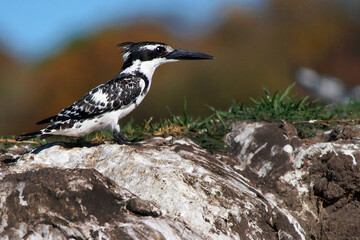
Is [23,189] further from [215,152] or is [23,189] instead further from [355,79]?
[355,79]

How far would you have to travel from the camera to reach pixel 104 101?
475 cm

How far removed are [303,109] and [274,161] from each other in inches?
50.8

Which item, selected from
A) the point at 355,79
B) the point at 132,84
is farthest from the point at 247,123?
the point at 355,79

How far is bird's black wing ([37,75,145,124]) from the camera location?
4.73m

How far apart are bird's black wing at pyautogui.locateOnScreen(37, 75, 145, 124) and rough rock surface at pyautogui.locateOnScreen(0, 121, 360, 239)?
0.49 meters

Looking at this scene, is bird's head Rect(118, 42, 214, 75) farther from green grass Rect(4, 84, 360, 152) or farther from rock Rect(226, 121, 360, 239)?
rock Rect(226, 121, 360, 239)

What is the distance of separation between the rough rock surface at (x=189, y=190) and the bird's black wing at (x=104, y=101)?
0.49 meters

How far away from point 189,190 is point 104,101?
1575mm

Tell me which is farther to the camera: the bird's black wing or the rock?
the bird's black wing

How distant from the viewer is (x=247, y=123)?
5.15 m

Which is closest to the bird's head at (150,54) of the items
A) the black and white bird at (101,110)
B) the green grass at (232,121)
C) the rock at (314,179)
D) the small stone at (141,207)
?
the black and white bird at (101,110)

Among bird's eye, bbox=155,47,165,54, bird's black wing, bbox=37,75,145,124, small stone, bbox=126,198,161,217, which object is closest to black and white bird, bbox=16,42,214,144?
bird's black wing, bbox=37,75,145,124

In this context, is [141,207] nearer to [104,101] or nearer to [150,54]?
[104,101]

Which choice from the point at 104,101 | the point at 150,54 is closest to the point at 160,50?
the point at 150,54
